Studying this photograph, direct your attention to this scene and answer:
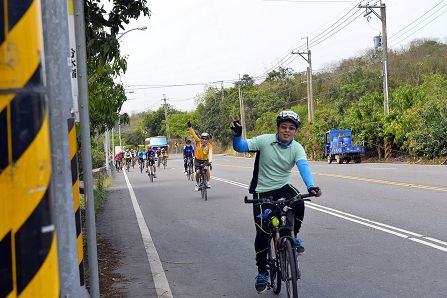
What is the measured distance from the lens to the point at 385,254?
7.92m

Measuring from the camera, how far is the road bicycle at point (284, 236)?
210 inches

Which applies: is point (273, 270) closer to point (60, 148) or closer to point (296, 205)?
point (296, 205)

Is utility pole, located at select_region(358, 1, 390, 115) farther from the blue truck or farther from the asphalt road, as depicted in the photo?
the asphalt road

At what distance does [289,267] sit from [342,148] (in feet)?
106

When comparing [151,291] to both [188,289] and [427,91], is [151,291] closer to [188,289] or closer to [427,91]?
[188,289]

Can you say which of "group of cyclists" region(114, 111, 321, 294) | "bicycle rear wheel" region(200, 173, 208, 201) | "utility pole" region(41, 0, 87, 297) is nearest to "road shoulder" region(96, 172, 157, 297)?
"group of cyclists" region(114, 111, 321, 294)

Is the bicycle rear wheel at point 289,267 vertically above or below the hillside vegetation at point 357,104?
below

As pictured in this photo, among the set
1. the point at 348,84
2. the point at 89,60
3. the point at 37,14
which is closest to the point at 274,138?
the point at 89,60

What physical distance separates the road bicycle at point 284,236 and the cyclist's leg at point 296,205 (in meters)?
0.06

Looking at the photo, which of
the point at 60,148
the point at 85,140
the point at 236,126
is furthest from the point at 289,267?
the point at 60,148

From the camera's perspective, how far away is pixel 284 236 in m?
5.58

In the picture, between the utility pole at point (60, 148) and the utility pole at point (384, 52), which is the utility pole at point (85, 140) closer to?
the utility pole at point (60, 148)

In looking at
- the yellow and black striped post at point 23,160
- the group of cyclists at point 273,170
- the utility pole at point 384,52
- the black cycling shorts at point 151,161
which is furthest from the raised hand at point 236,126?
the utility pole at point 384,52

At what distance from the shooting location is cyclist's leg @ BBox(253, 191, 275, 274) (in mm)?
5832
